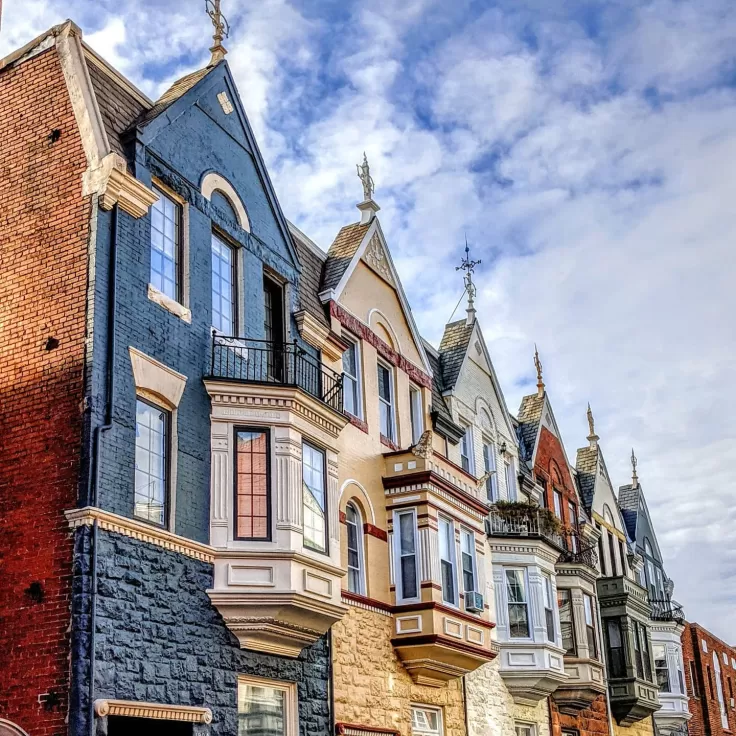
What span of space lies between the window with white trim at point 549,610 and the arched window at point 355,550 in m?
9.27

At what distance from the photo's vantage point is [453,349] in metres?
33.7

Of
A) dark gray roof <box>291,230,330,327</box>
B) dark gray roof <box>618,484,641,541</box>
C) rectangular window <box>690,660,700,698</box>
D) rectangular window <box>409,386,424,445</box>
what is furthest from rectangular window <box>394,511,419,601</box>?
rectangular window <box>690,660,700,698</box>

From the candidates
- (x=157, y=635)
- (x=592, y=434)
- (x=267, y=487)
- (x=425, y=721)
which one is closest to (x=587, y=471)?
(x=592, y=434)

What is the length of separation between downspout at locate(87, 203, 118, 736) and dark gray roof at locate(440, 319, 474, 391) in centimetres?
1562

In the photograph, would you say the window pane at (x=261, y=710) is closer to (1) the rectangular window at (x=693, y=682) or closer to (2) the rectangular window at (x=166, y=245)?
(2) the rectangular window at (x=166, y=245)

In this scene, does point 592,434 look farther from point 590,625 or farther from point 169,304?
point 169,304

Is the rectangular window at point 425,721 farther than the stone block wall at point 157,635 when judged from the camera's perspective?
Yes

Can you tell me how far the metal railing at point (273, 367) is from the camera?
20.2 meters

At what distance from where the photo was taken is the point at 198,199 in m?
20.8

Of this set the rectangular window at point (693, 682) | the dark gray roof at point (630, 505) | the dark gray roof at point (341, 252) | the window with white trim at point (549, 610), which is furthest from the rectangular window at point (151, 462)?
the rectangular window at point (693, 682)

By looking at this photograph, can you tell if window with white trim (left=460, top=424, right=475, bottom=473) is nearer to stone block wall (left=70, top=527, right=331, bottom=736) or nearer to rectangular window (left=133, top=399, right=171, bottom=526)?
stone block wall (left=70, top=527, right=331, bottom=736)

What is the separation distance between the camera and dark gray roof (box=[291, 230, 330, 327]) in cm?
2470

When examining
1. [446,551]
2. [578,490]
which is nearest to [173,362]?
[446,551]

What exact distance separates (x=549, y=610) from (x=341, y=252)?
40.5 ft
